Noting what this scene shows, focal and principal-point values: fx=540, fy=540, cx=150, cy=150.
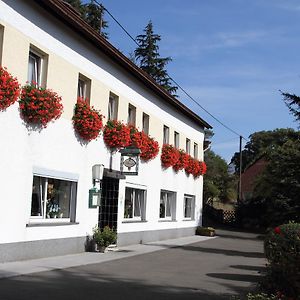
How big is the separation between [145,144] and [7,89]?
30.8ft

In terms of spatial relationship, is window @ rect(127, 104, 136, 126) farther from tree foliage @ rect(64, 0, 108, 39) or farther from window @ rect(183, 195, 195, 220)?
Answer: tree foliage @ rect(64, 0, 108, 39)

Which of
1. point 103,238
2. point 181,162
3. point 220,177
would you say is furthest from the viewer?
point 220,177

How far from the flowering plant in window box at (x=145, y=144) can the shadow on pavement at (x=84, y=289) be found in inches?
345

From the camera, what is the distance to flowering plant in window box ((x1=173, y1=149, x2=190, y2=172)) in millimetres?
25473

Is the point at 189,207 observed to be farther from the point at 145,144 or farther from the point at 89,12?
the point at 89,12

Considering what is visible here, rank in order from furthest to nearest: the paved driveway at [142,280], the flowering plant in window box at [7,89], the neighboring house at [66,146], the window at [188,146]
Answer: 1. the window at [188,146]
2. the neighboring house at [66,146]
3. the flowering plant in window box at [7,89]
4. the paved driveway at [142,280]

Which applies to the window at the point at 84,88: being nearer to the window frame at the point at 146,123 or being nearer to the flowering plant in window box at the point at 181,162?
the window frame at the point at 146,123

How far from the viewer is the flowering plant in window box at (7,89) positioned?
1173 centimetres

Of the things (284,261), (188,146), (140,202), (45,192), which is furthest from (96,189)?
(188,146)

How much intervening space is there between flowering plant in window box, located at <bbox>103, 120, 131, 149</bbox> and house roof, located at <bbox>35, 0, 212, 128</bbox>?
2.31 m

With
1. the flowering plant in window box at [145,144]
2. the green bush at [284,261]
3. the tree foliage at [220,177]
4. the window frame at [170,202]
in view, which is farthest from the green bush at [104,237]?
the tree foliage at [220,177]

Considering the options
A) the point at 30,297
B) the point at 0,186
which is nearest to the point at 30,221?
the point at 0,186

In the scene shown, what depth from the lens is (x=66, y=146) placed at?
15055 millimetres

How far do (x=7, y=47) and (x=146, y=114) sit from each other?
405 inches
